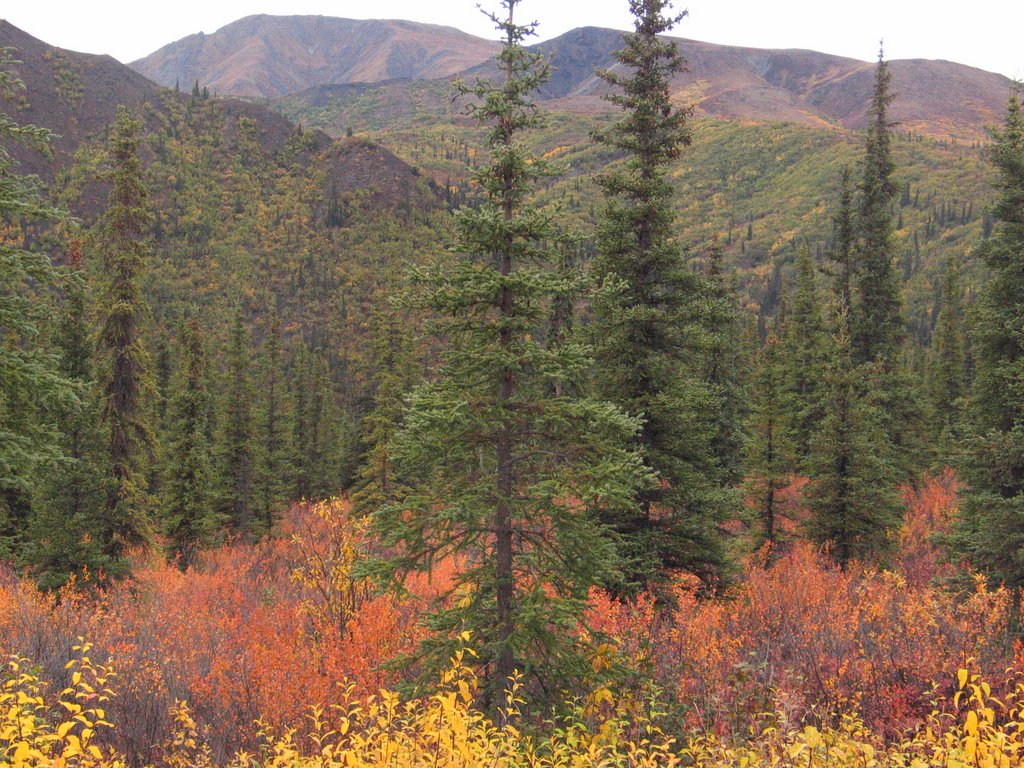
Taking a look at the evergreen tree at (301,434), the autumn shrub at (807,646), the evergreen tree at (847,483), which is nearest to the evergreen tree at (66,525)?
the autumn shrub at (807,646)

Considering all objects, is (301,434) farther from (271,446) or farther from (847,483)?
(847,483)

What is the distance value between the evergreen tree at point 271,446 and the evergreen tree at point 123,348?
14.2m

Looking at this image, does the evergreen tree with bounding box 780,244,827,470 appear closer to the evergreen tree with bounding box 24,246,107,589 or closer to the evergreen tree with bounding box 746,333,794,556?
the evergreen tree with bounding box 746,333,794,556

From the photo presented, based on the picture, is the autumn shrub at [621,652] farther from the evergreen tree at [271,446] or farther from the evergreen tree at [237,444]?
the evergreen tree at [271,446]

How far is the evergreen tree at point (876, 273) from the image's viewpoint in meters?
→ 26.0

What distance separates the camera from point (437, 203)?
13575 centimetres

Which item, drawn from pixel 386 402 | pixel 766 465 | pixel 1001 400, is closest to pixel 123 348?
pixel 386 402

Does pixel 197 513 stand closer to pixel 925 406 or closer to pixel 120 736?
pixel 120 736

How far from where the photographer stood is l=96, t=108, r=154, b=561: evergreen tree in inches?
703

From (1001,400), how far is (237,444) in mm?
30914

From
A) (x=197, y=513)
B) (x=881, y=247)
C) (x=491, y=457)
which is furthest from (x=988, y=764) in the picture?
(x=197, y=513)

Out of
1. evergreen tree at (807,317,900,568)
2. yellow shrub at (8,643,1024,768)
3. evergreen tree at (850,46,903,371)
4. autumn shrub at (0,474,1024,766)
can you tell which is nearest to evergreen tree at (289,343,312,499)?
autumn shrub at (0,474,1024,766)

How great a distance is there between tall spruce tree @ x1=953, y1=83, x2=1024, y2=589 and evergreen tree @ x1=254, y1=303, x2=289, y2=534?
29.9 meters

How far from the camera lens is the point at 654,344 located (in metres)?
12.5
